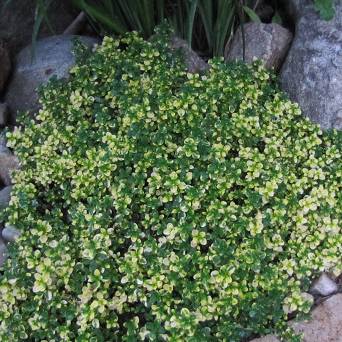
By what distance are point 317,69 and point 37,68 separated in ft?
5.07

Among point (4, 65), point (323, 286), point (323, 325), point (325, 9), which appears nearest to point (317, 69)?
→ point (325, 9)

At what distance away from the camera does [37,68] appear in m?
3.41

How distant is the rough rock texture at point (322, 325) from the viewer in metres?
2.44

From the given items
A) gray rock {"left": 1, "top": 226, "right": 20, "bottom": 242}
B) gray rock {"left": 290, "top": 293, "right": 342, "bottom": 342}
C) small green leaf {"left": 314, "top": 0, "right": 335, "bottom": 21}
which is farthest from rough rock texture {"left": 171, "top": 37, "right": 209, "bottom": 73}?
gray rock {"left": 290, "top": 293, "right": 342, "bottom": 342}

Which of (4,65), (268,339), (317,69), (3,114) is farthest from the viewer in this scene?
(4,65)

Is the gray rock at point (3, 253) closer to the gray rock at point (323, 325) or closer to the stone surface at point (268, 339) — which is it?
the stone surface at point (268, 339)

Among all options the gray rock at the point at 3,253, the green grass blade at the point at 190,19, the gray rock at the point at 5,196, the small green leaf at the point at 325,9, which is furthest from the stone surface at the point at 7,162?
the small green leaf at the point at 325,9

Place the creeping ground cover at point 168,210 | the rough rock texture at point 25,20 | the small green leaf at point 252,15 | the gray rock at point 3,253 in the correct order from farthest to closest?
the rough rock texture at point 25,20
the small green leaf at point 252,15
the gray rock at point 3,253
the creeping ground cover at point 168,210

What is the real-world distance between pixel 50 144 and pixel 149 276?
859mm

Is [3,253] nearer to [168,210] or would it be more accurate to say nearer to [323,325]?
[168,210]

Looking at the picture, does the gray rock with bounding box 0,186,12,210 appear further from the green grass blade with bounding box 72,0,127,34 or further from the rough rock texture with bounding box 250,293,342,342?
A: the rough rock texture with bounding box 250,293,342,342

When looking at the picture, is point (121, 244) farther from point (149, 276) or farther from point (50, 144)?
point (50, 144)

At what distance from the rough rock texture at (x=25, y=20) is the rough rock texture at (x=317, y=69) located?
A: 144cm

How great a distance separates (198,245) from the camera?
8.02 ft
